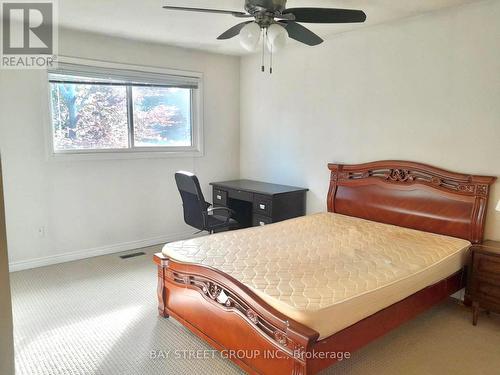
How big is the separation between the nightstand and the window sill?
3345mm

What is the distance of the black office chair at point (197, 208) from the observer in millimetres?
3502

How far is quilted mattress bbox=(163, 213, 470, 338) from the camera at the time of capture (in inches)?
74.2

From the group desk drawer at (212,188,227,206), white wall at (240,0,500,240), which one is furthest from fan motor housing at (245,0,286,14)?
desk drawer at (212,188,227,206)

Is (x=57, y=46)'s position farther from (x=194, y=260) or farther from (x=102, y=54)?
(x=194, y=260)

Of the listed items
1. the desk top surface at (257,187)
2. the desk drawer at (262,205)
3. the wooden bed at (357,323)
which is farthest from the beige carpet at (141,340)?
the desk top surface at (257,187)

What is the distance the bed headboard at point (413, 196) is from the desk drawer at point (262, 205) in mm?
658

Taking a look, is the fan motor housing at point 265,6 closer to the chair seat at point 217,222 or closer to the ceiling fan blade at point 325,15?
the ceiling fan blade at point 325,15

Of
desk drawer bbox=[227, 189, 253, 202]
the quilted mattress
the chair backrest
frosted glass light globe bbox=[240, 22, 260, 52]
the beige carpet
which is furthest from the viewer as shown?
desk drawer bbox=[227, 189, 253, 202]

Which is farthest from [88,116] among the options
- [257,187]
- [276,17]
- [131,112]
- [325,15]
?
[325,15]

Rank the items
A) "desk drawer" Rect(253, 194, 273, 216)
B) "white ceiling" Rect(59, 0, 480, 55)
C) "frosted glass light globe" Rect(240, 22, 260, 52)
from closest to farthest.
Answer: "frosted glass light globe" Rect(240, 22, 260, 52), "white ceiling" Rect(59, 0, 480, 55), "desk drawer" Rect(253, 194, 273, 216)

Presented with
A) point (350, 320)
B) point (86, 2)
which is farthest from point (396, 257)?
point (86, 2)
